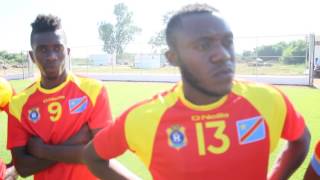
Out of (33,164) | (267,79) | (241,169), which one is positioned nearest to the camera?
(241,169)

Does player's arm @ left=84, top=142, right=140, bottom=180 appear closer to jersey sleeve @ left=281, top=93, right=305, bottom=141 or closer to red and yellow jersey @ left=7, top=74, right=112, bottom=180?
red and yellow jersey @ left=7, top=74, right=112, bottom=180

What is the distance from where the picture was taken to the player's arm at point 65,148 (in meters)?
2.62

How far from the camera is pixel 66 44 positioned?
2920mm

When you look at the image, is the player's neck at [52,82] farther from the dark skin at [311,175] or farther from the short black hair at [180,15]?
the dark skin at [311,175]

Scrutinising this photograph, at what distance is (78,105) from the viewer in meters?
2.79

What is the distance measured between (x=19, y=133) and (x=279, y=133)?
1.65m

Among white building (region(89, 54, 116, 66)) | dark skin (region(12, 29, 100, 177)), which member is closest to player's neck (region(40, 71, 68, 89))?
dark skin (region(12, 29, 100, 177))

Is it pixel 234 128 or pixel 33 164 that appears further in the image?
pixel 33 164

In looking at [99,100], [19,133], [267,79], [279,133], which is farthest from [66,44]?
[267,79]

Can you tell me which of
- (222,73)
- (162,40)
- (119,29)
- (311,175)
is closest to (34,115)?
(222,73)

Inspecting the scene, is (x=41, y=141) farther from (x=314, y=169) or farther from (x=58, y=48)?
(x=314, y=169)

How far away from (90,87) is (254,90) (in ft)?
3.83

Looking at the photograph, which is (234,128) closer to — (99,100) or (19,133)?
(99,100)

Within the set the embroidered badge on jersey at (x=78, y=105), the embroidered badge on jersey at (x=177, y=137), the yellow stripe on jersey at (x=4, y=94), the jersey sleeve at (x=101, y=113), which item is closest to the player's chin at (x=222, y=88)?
the embroidered badge on jersey at (x=177, y=137)
